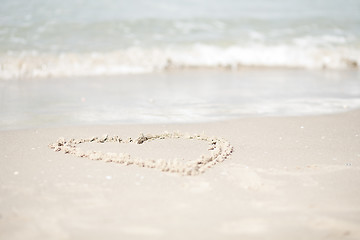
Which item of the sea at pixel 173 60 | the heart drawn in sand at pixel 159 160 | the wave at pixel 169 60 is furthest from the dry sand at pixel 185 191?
the wave at pixel 169 60

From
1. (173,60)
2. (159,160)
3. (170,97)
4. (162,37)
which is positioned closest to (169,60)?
(173,60)

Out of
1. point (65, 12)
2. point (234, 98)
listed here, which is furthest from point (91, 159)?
point (65, 12)

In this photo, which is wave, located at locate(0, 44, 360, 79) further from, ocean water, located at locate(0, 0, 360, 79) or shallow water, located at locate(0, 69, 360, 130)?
shallow water, located at locate(0, 69, 360, 130)

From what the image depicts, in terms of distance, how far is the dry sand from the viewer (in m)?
2.35

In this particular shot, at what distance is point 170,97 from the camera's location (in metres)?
5.77

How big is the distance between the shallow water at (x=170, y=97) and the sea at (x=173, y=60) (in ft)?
0.05

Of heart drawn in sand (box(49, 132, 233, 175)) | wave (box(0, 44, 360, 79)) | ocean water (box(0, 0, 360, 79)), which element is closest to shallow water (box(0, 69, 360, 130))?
wave (box(0, 44, 360, 79))

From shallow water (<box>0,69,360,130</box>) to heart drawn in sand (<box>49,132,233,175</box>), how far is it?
69cm

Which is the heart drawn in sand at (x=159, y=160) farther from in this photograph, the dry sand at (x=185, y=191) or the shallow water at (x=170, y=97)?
the shallow water at (x=170, y=97)

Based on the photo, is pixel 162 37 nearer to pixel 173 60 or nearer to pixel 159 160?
pixel 173 60

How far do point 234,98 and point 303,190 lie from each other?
3.03 m

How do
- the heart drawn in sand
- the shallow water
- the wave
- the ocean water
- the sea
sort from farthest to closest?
the ocean water
the wave
the sea
the shallow water
the heart drawn in sand

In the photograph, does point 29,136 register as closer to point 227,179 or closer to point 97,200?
point 97,200

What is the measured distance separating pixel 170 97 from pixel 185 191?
10.1 ft
